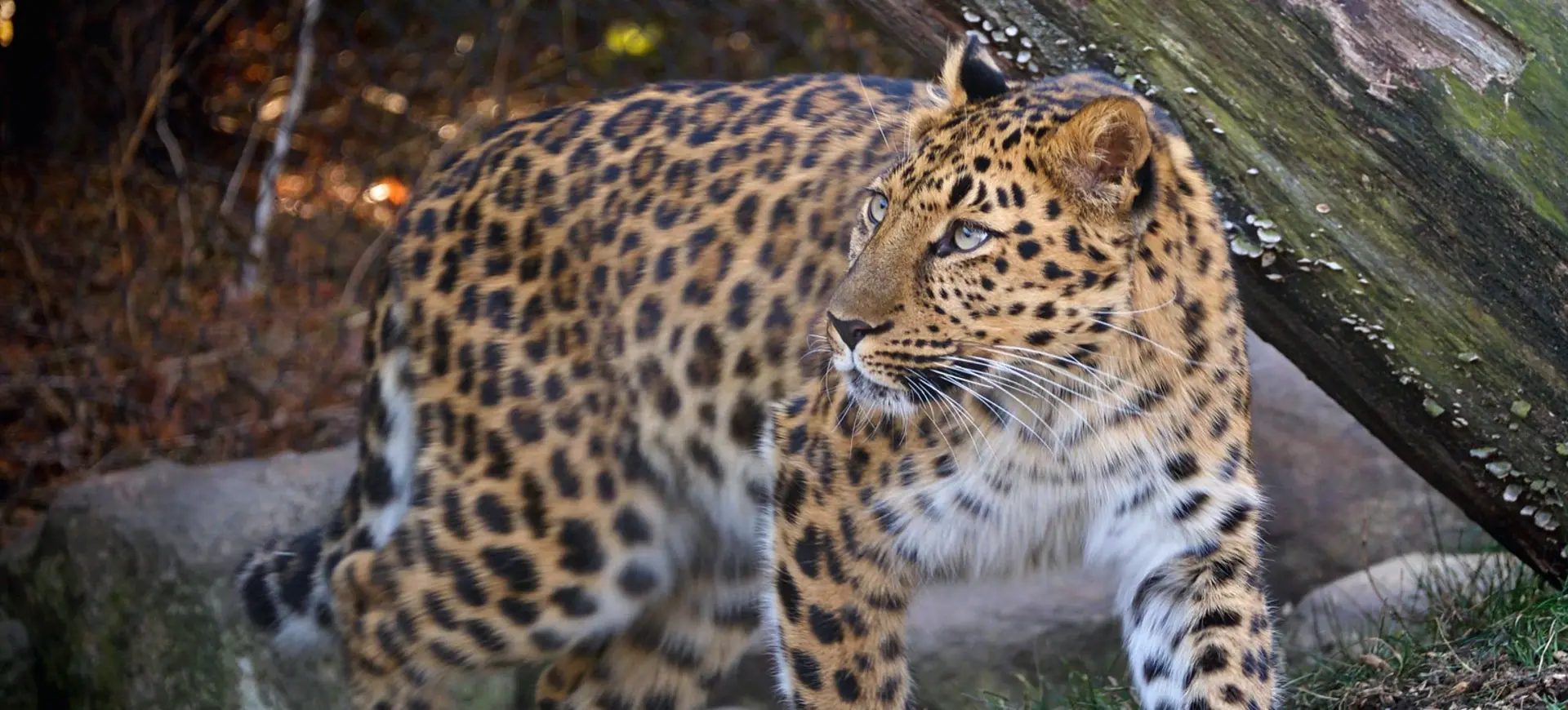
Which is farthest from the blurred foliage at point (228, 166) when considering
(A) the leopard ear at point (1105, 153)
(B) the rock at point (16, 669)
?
(A) the leopard ear at point (1105, 153)

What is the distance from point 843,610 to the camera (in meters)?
3.93

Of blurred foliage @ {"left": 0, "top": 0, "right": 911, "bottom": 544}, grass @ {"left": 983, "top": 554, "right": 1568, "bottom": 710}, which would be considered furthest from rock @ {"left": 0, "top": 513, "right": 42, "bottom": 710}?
grass @ {"left": 983, "top": 554, "right": 1568, "bottom": 710}

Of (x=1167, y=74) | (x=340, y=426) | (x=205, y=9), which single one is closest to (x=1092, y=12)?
(x=1167, y=74)

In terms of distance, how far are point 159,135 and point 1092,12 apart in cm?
561

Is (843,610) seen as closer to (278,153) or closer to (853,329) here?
(853,329)

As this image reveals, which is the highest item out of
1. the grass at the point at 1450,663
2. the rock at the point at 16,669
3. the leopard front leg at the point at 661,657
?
the grass at the point at 1450,663

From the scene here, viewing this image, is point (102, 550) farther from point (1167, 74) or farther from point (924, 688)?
point (1167, 74)

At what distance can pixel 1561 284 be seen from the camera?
4098 mm

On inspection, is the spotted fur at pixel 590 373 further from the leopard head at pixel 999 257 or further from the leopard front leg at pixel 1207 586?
the leopard front leg at pixel 1207 586

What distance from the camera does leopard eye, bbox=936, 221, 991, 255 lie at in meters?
3.53

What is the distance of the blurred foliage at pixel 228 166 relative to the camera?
734 cm

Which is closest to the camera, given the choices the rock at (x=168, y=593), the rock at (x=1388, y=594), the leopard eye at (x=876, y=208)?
the leopard eye at (x=876, y=208)

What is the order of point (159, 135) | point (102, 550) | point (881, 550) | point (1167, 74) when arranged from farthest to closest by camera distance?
point (159, 135), point (102, 550), point (1167, 74), point (881, 550)

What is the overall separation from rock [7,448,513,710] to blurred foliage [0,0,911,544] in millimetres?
1094
